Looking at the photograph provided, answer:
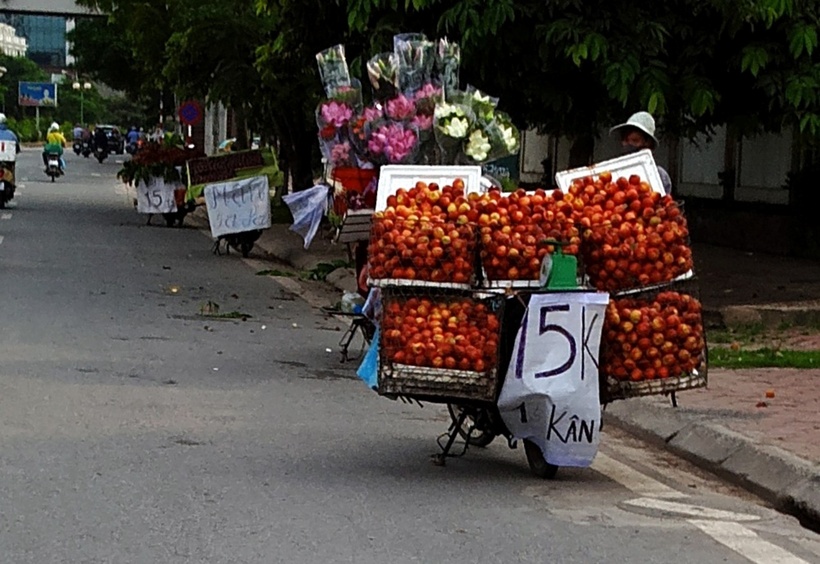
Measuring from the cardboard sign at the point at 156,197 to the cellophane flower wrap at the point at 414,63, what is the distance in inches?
750

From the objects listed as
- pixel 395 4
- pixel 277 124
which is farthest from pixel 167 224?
pixel 395 4

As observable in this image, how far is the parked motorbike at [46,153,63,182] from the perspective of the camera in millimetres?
44000

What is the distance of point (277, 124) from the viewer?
29.4 meters

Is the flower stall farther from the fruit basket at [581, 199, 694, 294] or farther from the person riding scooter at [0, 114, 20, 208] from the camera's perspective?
the person riding scooter at [0, 114, 20, 208]

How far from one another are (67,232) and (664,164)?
9.96m

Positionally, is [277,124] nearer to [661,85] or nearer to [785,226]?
[785,226]

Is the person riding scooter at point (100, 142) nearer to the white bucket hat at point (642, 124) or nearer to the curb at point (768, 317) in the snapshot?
the curb at point (768, 317)

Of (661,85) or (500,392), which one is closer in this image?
(500,392)

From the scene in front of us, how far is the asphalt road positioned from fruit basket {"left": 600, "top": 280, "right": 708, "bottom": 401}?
56cm

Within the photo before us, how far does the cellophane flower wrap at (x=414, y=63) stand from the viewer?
917cm

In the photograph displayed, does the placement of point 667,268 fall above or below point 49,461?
above

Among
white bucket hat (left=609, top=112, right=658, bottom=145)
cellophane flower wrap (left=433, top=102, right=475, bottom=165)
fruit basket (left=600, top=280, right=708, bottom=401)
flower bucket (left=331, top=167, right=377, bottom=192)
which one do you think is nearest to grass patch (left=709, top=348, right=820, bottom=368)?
white bucket hat (left=609, top=112, right=658, bottom=145)

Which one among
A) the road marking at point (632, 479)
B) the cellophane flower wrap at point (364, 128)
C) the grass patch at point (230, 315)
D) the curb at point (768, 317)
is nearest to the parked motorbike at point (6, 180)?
the grass patch at point (230, 315)

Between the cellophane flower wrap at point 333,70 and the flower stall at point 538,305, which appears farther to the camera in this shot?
the cellophane flower wrap at point 333,70
